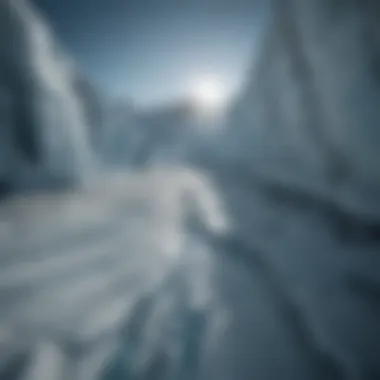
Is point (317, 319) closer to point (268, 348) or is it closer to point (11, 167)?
point (268, 348)

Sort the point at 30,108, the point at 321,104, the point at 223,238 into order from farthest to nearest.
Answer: the point at 30,108 < the point at 321,104 < the point at 223,238

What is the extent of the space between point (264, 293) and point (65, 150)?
3.79 m

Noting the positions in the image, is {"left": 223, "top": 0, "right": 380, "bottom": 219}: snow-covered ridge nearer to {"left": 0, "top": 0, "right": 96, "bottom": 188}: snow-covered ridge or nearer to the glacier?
the glacier

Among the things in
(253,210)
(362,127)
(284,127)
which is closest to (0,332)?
(253,210)

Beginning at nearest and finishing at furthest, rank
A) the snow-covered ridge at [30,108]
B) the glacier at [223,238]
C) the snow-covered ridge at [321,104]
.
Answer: the glacier at [223,238] → the snow-covered ridge at [321,104] → the snow-covered ridge at [30,108]

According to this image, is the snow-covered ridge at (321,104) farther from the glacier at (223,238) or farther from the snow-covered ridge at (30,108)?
the snow-covered ridge at (30,108)

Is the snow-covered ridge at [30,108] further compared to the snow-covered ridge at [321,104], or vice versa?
the snow-covered ridge at [30,108]

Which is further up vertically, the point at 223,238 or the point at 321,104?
the point at 321,104

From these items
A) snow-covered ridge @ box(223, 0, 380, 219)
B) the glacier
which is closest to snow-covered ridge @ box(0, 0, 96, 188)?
the glacier

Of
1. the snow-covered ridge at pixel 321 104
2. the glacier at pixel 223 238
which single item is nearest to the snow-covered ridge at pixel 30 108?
the glacier at pixel 223 238

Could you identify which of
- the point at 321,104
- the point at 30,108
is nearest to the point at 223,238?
the point at 321,104

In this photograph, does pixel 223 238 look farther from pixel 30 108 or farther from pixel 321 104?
pixel 30 108

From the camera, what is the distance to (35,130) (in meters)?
4.25

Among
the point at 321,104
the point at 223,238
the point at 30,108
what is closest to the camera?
the point at 223,238
